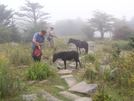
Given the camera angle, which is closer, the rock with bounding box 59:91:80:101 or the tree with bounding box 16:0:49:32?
the rock with bounding box 59:91:80:101

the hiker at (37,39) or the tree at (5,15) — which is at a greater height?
the tree at (5,15)

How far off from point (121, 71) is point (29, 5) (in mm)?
28128

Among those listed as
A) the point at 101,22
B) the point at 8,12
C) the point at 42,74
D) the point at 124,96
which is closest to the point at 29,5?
the point at 8,12

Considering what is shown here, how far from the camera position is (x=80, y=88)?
17.0 ft

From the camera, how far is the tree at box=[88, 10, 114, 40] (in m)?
33.7

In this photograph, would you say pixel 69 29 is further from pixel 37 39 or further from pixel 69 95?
pixel 69 95

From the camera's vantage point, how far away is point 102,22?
34.0m

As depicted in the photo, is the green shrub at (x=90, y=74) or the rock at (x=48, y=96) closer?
the rock at (x=48, y=96)

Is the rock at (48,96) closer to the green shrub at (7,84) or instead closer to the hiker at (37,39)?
the green shrub at (7,84)

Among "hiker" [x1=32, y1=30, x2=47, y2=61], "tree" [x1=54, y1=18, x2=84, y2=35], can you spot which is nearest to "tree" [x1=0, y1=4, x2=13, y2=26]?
"hiker" [x1=32, y1=30, x2=47, y2=61]

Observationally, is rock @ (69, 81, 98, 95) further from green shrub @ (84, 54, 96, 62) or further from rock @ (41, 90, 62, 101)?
green shrub @ (84, 54, 96, 62)

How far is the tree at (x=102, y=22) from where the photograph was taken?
110ft

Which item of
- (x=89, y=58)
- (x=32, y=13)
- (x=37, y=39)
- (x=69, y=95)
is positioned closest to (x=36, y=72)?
(x=69, y=95)

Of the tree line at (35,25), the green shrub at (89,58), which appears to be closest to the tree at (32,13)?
the tree line at (35,25)
